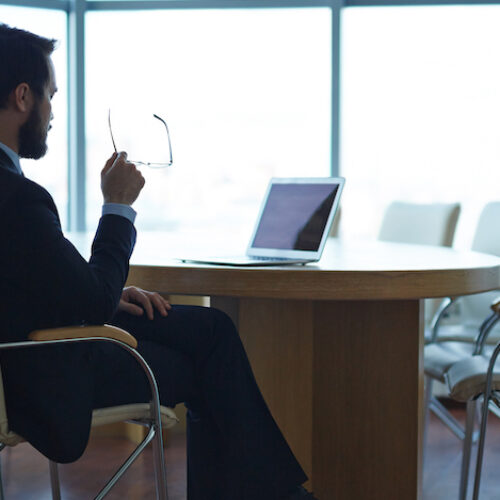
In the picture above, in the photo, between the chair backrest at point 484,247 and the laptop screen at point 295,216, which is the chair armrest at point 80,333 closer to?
the laptop screen at point 295,216

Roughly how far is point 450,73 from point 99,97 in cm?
215

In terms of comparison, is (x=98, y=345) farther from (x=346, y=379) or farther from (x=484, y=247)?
(x=484, y=247)

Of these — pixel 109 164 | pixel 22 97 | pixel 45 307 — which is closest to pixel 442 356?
pixel 109 164

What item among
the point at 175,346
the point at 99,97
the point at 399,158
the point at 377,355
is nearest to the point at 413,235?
the point at 399,158

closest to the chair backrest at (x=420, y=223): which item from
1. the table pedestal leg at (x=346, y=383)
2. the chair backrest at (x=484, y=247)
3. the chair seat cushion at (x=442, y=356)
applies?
the chair backrest at (x=484, y=247)

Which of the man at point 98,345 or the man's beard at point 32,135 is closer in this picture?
the man at point 98,345

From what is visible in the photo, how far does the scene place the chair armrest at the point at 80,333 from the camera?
1394 millimetres

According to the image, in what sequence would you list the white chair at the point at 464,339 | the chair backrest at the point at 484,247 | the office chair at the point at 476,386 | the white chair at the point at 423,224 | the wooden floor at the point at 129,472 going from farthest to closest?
the white chair at the point at 423,224 → the chair backrest at the point at 484,247 → the wooden floor at the point at 129,472 → the white chair at the point at 464,339 → the office chair at the point at 476,386

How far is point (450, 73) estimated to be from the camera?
4.48 m

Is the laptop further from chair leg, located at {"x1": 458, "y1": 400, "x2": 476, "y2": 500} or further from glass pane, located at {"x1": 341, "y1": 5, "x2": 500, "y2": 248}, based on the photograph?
glass pane, located at {"x1": 341, "y1": 5, "x2": 500, "y2": 248}

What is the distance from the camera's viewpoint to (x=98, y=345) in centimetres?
163

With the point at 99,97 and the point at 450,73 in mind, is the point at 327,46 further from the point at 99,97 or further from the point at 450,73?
the point at 99,97

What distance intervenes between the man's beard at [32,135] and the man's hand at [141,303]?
1.29 feet

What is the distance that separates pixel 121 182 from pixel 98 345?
36 cm
